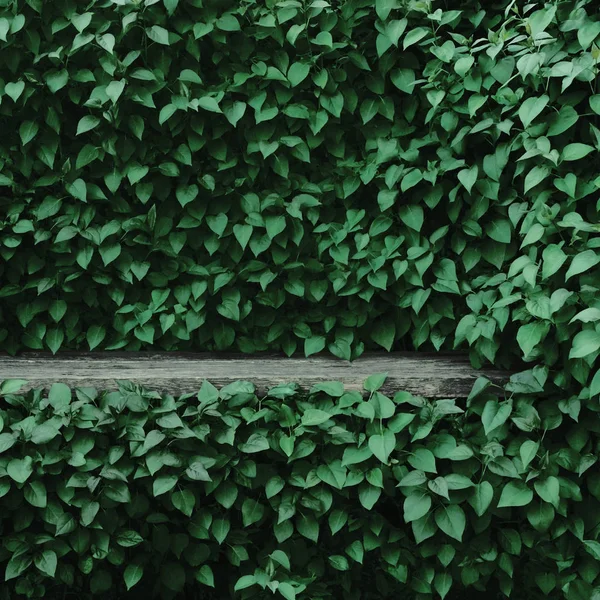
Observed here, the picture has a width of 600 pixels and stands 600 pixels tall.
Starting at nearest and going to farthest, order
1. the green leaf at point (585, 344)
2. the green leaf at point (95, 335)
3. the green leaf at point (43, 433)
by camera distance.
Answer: the green leaf at point (585, 344), the green leaf at point (43, 433), the green leaf at point (95, 335)

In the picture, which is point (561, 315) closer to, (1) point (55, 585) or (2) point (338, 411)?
(2) point (338, 411)

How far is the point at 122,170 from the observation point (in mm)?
2992

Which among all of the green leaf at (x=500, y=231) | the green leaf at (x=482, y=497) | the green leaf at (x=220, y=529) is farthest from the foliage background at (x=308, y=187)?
the green leaf at (x=220, y=529)

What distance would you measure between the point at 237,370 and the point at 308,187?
782 millimetres

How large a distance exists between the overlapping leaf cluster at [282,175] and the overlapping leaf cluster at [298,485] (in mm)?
288

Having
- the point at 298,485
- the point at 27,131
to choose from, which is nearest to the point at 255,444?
the point at 298,485

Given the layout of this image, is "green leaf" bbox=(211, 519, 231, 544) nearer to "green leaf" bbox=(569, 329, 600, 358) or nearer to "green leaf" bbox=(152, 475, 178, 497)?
"green leaf" bbox=(152, 475, 178, 497)

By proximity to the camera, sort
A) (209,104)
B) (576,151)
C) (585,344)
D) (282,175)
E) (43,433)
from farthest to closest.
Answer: (282,175) → (209,104) → (43,433) → (576,151) → (585,344)

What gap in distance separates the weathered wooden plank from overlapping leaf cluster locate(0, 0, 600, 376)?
0.21 ft

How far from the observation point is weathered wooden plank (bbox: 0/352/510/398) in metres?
2.95

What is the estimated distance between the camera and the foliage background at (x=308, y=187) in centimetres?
274

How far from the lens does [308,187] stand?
3.01m

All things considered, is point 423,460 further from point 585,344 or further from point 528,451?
point 585,344

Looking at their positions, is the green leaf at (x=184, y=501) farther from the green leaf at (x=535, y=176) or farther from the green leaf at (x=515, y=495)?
the green leaf at (x=535, y=176)
